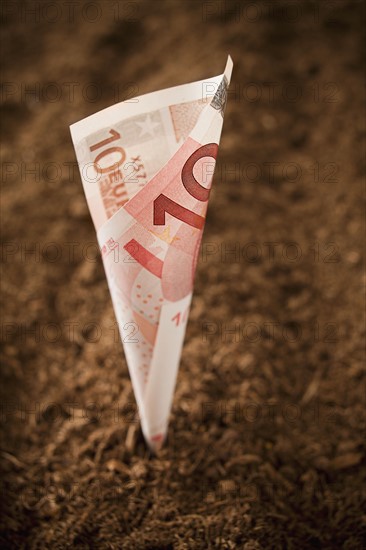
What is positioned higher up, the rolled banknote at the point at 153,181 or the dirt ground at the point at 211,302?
the rolled banknote at the point at 153,181

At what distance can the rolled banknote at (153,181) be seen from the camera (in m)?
0.56

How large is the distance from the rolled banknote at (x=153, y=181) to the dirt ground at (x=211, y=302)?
35 centimetres

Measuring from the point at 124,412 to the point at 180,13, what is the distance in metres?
1.40

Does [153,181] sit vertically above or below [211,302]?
above

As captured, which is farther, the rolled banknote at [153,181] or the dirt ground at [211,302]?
the dirt ground at [211,302]

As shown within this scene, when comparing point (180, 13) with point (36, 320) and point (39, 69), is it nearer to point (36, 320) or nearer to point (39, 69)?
point (39, 69)

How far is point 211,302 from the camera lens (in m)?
1.14

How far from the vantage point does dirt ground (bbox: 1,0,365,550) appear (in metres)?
0.84

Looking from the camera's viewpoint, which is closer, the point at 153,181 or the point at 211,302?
the point at 153,181

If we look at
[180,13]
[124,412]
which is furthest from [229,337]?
[180,13]

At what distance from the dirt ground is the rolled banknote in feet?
1.14

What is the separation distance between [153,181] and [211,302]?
0.60 metres

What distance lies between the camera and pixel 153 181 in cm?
57

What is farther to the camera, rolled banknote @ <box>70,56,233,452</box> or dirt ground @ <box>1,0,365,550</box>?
dirt ground @ <box>1,0,365,550</box>
